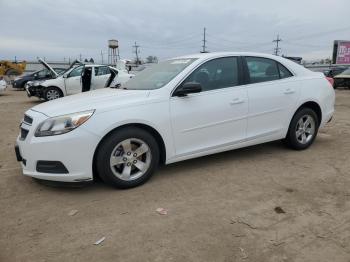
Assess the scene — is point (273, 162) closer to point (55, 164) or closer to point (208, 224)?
point (208, 224)

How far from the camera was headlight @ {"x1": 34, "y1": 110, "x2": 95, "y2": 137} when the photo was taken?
3.62 meters

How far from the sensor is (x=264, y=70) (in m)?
4.98

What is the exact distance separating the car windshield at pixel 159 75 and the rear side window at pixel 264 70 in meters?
0.88

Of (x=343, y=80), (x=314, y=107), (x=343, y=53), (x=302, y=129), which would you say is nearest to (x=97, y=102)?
(x=302, y=129)

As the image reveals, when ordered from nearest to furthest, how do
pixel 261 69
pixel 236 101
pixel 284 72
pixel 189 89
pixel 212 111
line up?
pixel 189 89
pixel 212 111
pixel 236 101
pixel 261 69
pixel 284 72

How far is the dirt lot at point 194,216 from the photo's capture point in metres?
2.73

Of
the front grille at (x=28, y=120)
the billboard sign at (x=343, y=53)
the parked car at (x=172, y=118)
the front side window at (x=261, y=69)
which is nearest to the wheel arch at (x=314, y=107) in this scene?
the parked car at (x=172, y=118)

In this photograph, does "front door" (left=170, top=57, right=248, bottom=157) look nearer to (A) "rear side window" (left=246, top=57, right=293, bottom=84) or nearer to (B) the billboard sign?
(A) "rear side window" (left=246, top=57, right=293, bottom=84)

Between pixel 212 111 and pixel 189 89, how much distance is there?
47cm

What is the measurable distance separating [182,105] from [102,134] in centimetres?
107

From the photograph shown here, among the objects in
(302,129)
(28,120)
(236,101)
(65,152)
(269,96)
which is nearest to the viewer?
(65,152)

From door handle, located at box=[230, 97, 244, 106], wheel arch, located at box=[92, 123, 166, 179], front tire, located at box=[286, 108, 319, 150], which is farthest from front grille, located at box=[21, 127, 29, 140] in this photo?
front tire, located at box=[286, 108, 319, 150]

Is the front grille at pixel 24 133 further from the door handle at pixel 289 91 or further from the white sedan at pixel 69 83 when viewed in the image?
the white sedan at pixel 69 83

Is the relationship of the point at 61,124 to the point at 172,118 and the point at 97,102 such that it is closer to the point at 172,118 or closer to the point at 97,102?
the point at 97,102
